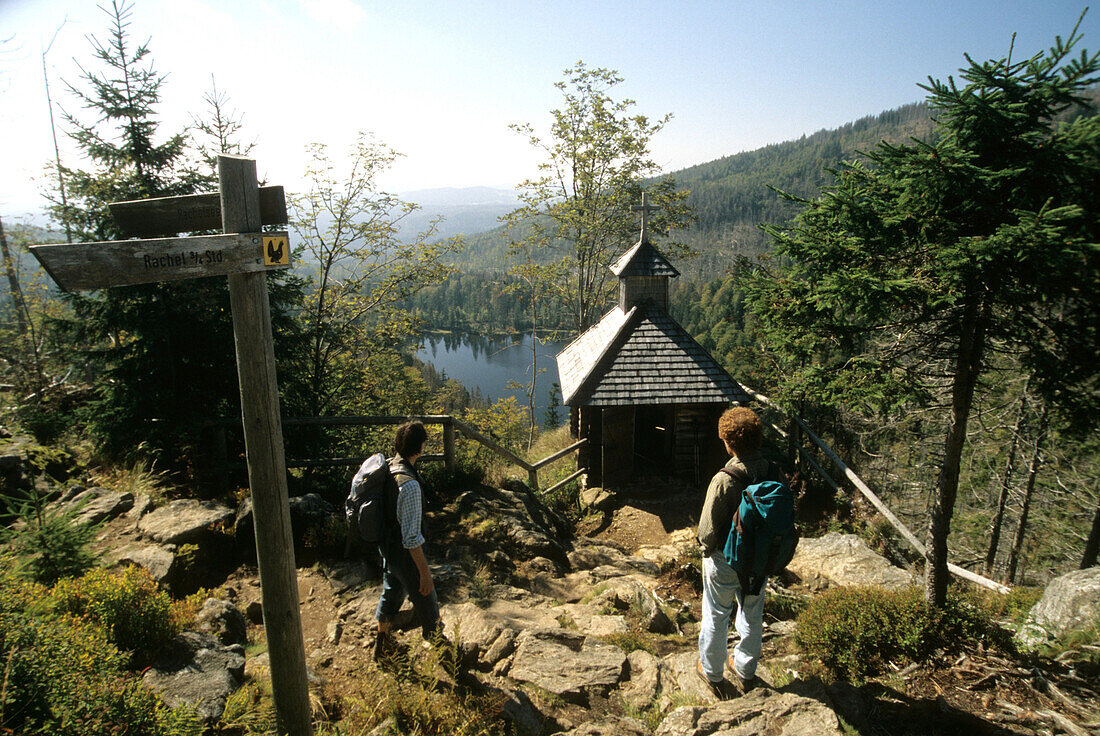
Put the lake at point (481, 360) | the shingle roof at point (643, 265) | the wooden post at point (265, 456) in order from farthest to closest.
A: the lake at point (481, 360) → the shingle roof at point (643, 265) → the wooden post at point (265, 456)

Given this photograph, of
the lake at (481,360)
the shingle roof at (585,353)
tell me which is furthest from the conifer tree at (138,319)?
the lake at (481,360)

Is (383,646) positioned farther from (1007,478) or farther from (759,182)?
(759,182)

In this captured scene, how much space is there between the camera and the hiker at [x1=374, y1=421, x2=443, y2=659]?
375 centimetres

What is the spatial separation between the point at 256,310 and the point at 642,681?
3.89 m

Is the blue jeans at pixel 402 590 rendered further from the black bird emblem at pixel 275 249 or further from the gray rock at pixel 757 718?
the black bird emblem at pixel 275 249

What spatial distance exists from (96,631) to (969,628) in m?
6.47

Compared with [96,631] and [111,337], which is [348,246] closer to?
[111,337]

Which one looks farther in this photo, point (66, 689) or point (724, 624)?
point (724, 624)

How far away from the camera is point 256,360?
8.84 feet

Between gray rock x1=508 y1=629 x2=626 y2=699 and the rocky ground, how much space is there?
1 cm

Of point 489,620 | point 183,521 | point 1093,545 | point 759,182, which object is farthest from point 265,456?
point 759,182

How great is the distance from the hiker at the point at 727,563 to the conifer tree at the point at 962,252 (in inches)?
39.1

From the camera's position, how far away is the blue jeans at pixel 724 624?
3.82 meters

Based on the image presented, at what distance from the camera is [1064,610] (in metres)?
4.65
